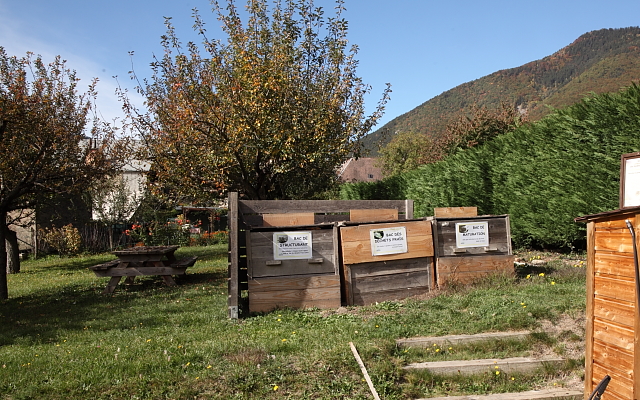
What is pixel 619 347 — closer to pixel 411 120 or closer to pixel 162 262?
pixel 162 262

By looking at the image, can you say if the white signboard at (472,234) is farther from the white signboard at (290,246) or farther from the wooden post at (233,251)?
the wooden post at (233,251)

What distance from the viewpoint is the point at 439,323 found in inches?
226

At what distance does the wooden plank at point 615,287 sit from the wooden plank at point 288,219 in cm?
442

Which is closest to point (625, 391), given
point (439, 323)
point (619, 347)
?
point (619, 347)

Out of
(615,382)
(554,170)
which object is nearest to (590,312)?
(615,382)

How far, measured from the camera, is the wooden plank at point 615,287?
9.90 feet

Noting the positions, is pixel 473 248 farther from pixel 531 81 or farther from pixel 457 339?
pixel 531 81

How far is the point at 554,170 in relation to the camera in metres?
9.66

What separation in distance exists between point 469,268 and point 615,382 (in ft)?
15.2

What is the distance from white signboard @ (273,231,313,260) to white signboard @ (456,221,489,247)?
2399 millimetres

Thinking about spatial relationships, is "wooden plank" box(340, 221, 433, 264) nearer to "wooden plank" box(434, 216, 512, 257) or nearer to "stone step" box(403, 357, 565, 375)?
"wooden plank" box(434, 216, 512, 257)

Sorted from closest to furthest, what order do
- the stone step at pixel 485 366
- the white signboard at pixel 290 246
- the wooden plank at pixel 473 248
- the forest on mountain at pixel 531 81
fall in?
1. the stone step at pixel 485 366
2. the white signboard at pixel 290 246
3. the wooden plank at pixel 473 248
4. the forest on mountain at pixel 531 81

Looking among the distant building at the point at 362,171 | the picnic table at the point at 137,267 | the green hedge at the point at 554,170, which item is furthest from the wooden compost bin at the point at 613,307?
the distant building at the point at 362,171

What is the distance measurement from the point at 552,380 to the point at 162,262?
8549 mm
